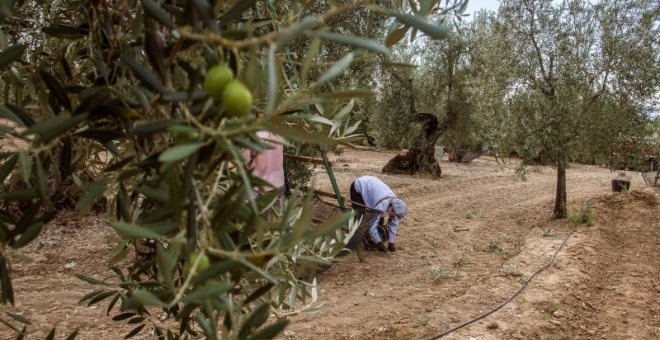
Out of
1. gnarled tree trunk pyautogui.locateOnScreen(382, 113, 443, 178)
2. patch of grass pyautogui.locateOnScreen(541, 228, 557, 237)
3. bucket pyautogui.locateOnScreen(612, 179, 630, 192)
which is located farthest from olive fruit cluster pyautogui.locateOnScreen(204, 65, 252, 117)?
gnarled tree trunk pyautogui.locateOnScreen(382, 113, 443, 178)

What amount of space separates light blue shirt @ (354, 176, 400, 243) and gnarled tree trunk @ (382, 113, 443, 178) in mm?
8448

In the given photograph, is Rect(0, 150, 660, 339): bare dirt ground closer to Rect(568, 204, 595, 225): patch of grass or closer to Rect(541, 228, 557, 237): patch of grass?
Rect(541, 228, 557, 237): patch of grass

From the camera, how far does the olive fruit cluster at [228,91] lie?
51cm

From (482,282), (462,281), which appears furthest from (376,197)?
(482,282)

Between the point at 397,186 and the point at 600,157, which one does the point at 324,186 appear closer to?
the point at 397,186

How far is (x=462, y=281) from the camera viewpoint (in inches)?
220

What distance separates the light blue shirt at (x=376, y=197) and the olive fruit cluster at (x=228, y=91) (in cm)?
604

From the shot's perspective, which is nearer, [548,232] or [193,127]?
[193,127]

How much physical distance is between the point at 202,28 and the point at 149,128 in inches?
5.9

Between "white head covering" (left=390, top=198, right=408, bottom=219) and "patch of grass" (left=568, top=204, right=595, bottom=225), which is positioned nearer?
"white head covering" (left=390, top=198, right=408, bottom=219)

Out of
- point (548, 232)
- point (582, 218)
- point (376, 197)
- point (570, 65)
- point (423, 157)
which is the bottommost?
point (548, 232)

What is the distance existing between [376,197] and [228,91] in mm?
6411

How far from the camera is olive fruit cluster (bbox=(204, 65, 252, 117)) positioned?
513mm

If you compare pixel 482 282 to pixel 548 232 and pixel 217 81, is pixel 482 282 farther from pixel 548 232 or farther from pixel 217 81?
pixel 217 81
